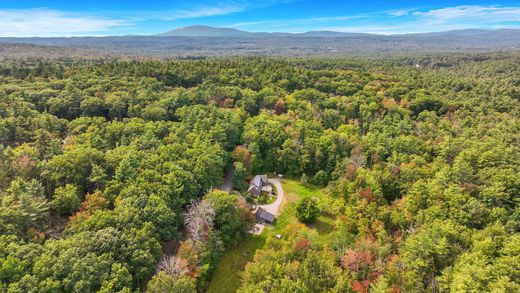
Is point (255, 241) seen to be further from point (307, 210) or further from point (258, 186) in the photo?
point (258, 186)

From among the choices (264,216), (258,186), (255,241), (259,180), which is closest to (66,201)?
(255,241)

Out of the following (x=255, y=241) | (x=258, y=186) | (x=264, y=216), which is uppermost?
(x=258, y=186)

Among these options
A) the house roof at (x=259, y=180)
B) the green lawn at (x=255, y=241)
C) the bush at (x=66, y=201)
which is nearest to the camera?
the green lawn at (x=255, y=241)

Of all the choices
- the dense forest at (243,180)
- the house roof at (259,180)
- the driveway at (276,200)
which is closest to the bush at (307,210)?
the dense forest at (243,180)

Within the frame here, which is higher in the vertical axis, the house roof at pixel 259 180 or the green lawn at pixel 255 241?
the house roof at pixel 259 180

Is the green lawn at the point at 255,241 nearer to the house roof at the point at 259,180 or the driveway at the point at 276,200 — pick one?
the driveway at the point at 276,200

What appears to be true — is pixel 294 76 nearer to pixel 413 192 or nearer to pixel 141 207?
pixel 413 192

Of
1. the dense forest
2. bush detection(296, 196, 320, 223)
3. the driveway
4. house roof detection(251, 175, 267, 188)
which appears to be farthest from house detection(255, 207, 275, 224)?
house roof detection(251, 175, 267, 188)

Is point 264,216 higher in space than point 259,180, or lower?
lower
